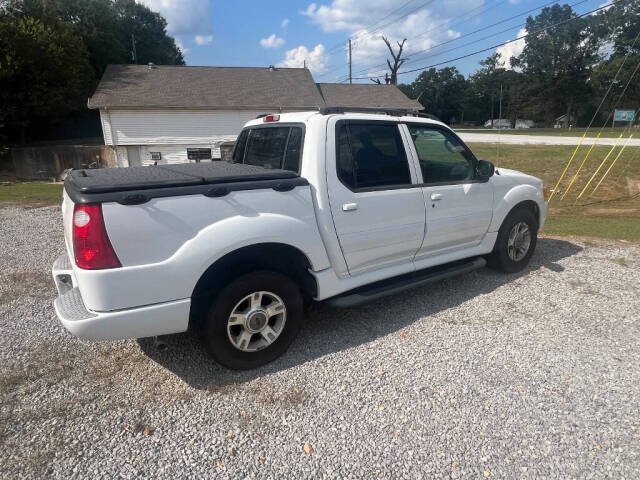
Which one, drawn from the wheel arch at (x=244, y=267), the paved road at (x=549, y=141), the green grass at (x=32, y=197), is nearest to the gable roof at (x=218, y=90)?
the paved road at (x=549, y=141)

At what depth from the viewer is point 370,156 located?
381cm

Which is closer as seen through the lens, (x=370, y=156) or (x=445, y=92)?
(x=370, y=156)

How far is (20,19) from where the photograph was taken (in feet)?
89.9

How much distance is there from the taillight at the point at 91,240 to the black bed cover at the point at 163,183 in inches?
3.1

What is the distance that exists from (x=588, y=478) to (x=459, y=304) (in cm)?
225

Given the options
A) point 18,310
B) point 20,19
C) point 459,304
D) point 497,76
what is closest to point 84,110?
point 20,19

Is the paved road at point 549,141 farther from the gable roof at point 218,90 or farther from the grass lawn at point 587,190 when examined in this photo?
the gable roof at point 218,90

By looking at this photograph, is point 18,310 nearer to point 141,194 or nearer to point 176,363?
point 176,363

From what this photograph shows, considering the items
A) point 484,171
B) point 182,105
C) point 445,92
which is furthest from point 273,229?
point 445,92

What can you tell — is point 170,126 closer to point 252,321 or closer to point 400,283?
point 400,283

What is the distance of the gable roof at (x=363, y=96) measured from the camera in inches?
1267

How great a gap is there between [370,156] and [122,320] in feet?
7.99

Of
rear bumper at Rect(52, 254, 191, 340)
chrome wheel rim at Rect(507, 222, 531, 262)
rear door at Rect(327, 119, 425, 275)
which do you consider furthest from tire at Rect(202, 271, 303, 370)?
chrome wheel rim at Rect(507, 222, 531, 262)

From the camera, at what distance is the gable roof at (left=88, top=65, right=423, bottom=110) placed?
86.2 ft
